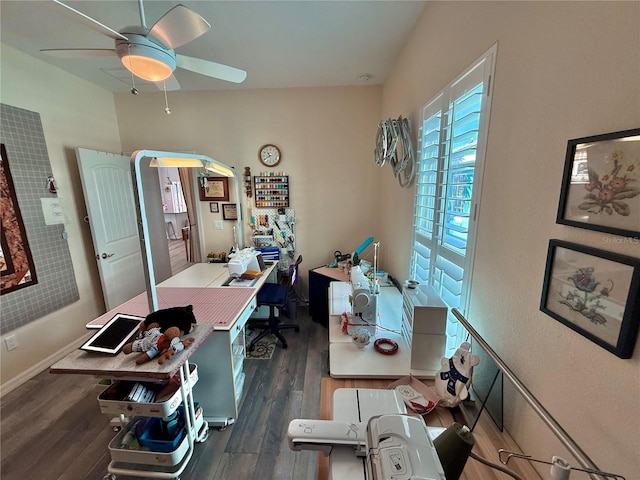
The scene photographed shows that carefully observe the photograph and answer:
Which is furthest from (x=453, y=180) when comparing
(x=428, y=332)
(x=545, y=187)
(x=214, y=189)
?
(x=214, y=189)

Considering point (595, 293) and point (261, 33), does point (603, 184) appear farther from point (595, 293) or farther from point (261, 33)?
point (261, 33)

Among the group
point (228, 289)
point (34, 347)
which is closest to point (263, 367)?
point (228, 289)

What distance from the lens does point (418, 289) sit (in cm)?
142

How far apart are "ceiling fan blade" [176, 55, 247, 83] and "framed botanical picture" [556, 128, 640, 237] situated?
1.72 m

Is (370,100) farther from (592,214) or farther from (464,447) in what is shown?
(464,447)

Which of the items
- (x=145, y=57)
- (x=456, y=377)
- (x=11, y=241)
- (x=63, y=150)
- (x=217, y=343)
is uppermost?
(x=145, y=57)

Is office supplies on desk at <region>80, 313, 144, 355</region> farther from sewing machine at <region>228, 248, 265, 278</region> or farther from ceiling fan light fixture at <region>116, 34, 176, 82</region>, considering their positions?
ceiling fan light fixture at <region>116, 34, 176, 82</region>

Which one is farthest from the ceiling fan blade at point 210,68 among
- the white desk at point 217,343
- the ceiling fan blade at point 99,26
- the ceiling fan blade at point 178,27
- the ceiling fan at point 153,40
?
the white desk at point 217,343

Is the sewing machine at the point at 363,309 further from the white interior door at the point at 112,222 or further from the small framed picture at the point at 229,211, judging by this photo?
the white interior door at the point at 112,222

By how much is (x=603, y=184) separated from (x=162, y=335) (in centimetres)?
171

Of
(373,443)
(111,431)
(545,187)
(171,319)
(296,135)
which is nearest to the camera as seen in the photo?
(373,443)

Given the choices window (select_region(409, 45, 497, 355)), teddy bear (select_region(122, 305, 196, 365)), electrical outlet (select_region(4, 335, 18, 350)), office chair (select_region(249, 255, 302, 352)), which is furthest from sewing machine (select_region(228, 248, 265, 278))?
electrical outlet (select_region(4, 335, 18, 350))

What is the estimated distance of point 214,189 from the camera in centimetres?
335

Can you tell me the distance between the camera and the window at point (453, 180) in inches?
44.8
